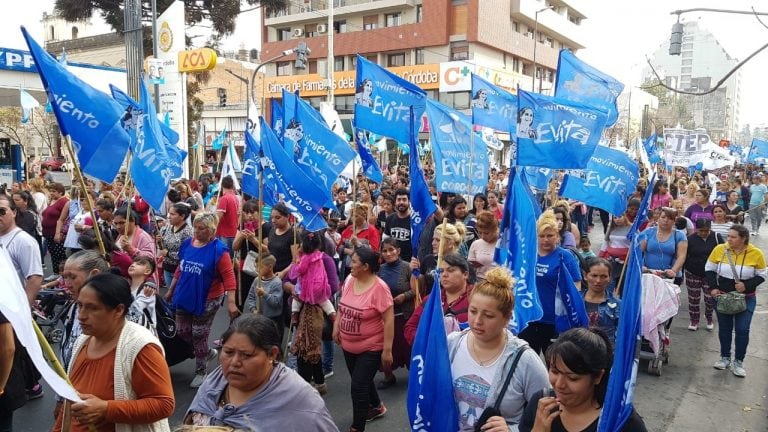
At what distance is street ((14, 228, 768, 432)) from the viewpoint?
17.4 ft

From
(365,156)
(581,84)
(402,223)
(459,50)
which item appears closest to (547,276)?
(402,223)

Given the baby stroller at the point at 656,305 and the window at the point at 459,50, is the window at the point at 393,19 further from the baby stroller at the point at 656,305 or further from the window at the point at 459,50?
the baby stroller at the point at 656,305

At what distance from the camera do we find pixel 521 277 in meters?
4.12

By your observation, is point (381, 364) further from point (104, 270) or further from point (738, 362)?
point (738, 362)

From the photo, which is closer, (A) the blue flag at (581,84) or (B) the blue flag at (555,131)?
(B) the blue flag at (555,131)

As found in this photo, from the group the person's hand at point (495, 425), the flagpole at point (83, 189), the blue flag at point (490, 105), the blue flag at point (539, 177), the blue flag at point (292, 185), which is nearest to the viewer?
the person's hand at point (495, 425)

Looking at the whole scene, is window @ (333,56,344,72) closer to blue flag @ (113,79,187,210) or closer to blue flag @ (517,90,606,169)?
blue flag @ (113,79,187,210)

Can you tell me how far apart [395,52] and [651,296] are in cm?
4119

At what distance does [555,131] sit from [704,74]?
5069 inches

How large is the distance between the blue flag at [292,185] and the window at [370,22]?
42.2 m

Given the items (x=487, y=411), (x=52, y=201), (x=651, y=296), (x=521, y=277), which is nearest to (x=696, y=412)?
(x=651, y=296)

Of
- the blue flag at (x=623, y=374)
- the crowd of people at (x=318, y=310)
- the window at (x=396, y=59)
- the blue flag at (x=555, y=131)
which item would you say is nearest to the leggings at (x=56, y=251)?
the crowd of people at (x=318, y=310)

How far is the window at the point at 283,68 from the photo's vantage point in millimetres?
49906

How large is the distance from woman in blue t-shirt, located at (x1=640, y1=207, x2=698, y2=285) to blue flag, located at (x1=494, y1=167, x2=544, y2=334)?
12.9 ft
